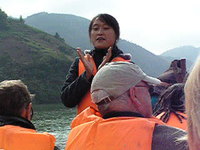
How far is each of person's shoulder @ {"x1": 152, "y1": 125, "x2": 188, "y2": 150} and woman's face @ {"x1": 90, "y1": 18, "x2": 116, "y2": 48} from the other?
48.5 inches

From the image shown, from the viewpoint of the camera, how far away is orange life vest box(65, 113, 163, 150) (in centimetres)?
188

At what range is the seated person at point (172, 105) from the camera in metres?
3.05

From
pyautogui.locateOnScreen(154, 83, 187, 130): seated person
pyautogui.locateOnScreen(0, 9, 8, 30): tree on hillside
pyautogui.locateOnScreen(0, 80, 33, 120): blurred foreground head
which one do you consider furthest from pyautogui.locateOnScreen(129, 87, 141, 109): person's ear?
pyautogui.locateOnScreen(0, 9, 8, 30): tree on hillside

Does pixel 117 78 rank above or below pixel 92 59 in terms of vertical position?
above

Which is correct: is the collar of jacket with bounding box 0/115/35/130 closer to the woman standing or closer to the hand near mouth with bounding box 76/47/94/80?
the woman standing

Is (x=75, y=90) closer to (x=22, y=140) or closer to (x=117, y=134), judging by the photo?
(x=22, y=140)

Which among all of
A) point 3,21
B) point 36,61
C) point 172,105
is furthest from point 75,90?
point 3,21

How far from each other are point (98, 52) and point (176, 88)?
2.40ft

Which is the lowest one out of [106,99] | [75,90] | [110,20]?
[75,90]

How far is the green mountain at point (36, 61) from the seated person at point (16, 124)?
219ft

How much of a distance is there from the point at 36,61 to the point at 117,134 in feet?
263

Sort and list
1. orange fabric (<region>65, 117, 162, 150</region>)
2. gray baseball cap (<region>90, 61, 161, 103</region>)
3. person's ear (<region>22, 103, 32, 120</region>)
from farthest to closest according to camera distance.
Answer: person's ear (<region>22, 103, 32, 120</region>)
gray baseball cap (<region>90, 61, 161, 103</region>)
orange fabric (<region>65, 117, 162, 150</region>)

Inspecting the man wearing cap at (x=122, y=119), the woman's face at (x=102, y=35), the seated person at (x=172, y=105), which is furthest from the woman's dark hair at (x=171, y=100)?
the man wearing cap at (x=122, y=119)

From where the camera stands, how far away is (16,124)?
3.07m
